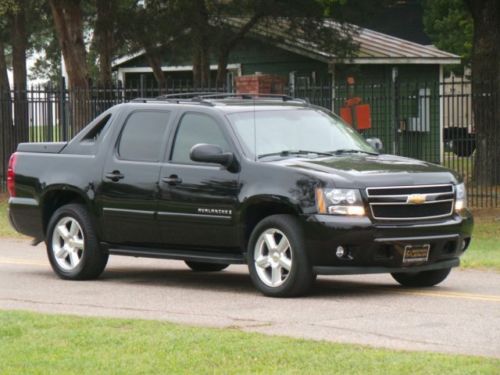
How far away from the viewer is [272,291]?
1192cm

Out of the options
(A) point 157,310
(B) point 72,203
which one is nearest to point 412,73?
(B) point 72,203

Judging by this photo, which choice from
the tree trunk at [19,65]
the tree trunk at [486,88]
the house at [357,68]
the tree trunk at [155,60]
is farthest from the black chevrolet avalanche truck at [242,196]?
the tree trunk at [155,60]

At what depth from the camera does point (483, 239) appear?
19656 mm

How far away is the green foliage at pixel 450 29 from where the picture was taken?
145ft

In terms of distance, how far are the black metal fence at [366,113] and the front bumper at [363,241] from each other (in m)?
10.7

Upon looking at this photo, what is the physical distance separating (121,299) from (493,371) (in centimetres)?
505

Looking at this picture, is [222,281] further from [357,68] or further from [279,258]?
[357,68]

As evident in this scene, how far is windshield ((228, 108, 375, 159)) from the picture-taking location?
Result: 1262cm

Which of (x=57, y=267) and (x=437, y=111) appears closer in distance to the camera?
(x=57, y=267)

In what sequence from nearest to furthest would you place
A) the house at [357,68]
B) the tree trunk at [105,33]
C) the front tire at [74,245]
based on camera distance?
the front tire at [74,245] < the house at [357,68] < the tree trunk at [105,33]

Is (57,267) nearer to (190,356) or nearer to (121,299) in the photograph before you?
(121,299)

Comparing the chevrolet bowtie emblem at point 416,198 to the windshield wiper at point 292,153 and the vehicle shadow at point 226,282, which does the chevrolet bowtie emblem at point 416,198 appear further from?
the windshield wiper at point 292,153

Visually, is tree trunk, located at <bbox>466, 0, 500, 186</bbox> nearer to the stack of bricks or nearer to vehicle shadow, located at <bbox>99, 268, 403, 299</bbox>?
the stack of bricks

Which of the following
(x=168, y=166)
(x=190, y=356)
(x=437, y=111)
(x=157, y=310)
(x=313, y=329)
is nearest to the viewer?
(x=190, y=356)
